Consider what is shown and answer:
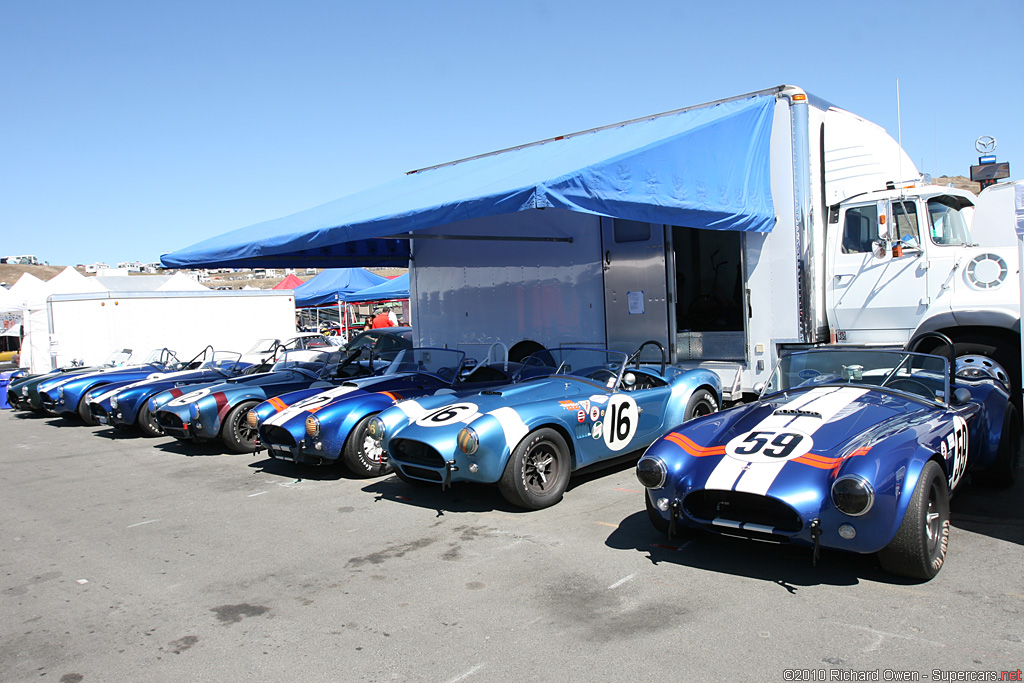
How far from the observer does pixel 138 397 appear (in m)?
10.6

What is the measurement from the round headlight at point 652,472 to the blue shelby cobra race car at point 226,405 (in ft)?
16.5

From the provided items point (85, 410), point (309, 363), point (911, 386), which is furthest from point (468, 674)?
point (85, 410)

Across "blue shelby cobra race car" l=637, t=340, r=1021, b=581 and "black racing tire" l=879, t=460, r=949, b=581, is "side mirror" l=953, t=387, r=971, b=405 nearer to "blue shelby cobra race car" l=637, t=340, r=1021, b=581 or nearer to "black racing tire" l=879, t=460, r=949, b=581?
"blue shelby cobra race car" l=637, t=340, r=1021, b=581

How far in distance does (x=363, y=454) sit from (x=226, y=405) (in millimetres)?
2644

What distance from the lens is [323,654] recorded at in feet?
11.3

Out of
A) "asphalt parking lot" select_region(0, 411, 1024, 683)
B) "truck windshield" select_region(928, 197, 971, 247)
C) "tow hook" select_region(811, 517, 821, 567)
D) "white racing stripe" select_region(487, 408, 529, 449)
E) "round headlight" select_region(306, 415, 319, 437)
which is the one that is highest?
"truck windshield" select_region(928, 197, 971, 247)

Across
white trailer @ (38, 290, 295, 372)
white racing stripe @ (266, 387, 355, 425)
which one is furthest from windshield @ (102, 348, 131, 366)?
white racing stripe @ (266, 387, 355, 425)

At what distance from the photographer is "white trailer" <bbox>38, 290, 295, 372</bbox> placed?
18.2 meters

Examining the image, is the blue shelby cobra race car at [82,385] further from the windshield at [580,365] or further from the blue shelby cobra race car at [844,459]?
the blue shelby cobra race car at [844,459]

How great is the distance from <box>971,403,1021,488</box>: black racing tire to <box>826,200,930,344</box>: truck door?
8.54ft

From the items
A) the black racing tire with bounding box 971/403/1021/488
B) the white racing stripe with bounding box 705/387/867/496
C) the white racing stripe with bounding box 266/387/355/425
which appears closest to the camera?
the white racing stripe with bounding box 705/387/867/496

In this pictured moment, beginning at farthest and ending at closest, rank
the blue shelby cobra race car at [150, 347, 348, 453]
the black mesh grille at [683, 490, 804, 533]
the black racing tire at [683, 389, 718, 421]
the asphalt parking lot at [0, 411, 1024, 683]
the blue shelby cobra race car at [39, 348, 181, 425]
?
the blue shelby cobra race car at [39, 348, 181, 425], the blue shelby cobra race car at [150, 347, 348, 453], the black racing tire at [683, 389, 718, 421], the black mesh grille at [683, 490, 804, 533], the asphalt parking lot at [0, 411, 1024, 683]

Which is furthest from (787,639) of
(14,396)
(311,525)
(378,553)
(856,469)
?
(14,396)

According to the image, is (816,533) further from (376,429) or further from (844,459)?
(376,429)
